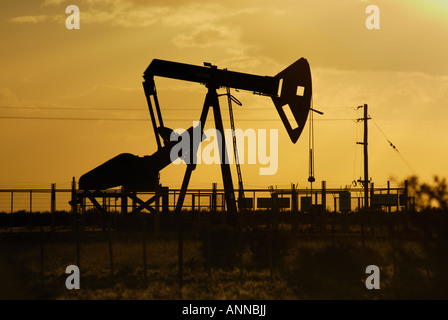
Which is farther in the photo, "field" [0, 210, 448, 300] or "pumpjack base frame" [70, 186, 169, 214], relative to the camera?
"pumpjack base frame" [70, 186, 169, 214]

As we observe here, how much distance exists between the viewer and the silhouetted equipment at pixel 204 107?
27.6 m

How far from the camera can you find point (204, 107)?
28.1m

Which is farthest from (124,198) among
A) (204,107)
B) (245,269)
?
(245,269)

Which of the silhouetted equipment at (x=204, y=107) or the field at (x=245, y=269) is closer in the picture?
the field at (x=245, y=269)

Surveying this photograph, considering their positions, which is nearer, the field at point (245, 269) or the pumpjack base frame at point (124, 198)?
the field at point (245, 269)

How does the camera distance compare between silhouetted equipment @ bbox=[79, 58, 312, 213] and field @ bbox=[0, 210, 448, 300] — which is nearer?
field @ bbox=[0, 210, 448, 300]

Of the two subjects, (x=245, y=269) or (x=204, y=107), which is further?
(x=204, y=107)

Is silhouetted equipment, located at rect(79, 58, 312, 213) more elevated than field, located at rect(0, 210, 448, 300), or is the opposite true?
A: silhouetted equipment, located at rect(79, 58, 312, 213)

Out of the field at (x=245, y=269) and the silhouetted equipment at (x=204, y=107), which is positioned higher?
the silhouetted equipment at (x=204, y=107)

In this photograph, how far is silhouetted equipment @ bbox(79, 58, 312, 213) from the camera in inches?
1088

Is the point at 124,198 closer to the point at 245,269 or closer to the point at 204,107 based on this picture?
the point at 204,107
